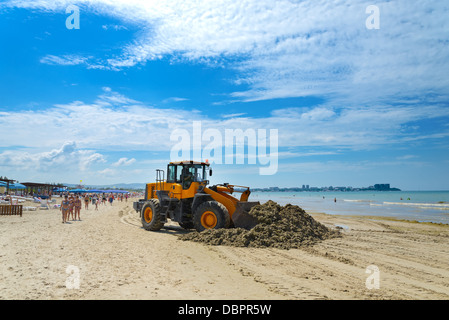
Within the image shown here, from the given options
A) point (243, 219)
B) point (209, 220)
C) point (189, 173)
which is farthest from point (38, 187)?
point (243, 219)

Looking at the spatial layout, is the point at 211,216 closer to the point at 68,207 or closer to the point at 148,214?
the point at 148,214

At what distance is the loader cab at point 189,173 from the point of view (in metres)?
13.9

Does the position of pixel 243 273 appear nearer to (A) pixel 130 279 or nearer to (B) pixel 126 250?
(A) pixel 130 279

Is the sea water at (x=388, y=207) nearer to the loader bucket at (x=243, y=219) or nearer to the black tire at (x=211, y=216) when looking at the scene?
the loader bucket at (x=243, y=219)

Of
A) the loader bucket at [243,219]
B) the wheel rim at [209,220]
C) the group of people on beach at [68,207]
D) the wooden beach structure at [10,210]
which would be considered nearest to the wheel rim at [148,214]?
the wheel rim at [209,220]

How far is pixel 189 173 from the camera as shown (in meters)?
14.0

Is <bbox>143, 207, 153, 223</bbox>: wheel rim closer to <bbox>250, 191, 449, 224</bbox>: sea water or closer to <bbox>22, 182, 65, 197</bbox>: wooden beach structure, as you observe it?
<bbox>250, 191, 449, 224</bbox>: sea water

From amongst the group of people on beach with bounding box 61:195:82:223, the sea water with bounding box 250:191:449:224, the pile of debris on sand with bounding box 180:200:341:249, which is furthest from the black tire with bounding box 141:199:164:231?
the sea water with bounding box 250:191:449:224

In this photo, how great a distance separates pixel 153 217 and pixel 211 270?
739 centimetres

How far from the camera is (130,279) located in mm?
6461
